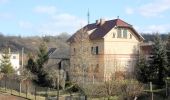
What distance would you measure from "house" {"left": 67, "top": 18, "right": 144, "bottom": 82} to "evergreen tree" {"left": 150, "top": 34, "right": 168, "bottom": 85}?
157 inches

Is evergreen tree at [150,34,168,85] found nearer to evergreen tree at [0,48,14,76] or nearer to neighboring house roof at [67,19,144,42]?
neighboring house roof at [67,19,144,42]

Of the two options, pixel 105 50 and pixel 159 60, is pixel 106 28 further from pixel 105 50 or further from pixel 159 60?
pixel 159 60

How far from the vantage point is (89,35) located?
51969 millimetres

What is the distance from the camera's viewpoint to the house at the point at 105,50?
45656 millimetres

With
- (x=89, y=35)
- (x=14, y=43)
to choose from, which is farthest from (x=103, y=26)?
(x=14, y=43)

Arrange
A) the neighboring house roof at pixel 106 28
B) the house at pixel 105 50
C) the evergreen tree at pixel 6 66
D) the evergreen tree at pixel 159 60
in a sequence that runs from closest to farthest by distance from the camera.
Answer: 1. the evergreen tree at pixel 159 60
2. the house at pixel 105 50
3. the neighboring house roof at pixel 106 28
4. the evergreen tree at pixel 6 66

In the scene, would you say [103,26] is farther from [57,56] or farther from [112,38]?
[57,56]

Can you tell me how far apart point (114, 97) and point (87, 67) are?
1184 cm

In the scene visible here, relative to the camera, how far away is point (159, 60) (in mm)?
42156

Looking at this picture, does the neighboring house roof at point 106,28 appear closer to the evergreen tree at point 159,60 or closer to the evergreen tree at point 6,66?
the evergreen tree at point 159,60

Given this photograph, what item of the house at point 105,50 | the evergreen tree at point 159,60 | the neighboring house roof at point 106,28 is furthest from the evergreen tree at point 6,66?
the evergreen tree at point 159,60

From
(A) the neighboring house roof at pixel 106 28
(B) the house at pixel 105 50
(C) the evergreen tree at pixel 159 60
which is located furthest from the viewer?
(A) the neighboring house roof at pixel 106 28

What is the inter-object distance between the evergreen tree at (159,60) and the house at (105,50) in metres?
4.00

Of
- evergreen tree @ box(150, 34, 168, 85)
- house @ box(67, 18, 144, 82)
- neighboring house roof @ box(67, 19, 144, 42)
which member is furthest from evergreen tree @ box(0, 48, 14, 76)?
evergreen tree @ box(150, 34, 168, 85)
